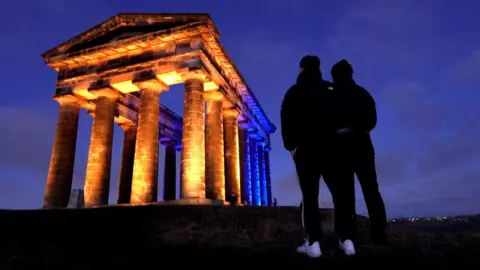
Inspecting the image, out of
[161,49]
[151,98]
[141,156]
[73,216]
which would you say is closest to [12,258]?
[73,216]

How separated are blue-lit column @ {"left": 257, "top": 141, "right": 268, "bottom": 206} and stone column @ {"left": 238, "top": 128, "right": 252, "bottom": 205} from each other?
4053 millimetres

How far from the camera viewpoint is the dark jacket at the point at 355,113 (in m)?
5.04

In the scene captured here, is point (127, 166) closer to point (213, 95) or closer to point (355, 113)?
point (213, 95)

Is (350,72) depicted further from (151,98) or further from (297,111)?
(151,98)

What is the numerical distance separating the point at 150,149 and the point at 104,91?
586cm

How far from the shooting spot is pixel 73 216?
10.1 metres

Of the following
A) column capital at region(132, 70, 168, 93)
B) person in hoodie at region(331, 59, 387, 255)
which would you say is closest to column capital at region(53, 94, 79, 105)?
column capital at region(132, 70, 168, 93)

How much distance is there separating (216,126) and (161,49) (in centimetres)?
568

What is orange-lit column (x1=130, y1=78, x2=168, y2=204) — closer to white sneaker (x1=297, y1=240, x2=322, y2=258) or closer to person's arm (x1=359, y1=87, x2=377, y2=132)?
white sneaker (x1=297, y1=240, x2=322, y2=258)

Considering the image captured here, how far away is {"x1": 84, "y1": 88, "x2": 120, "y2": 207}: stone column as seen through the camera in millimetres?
18609

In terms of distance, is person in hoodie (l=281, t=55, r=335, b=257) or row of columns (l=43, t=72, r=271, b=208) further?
row of columns (l=43, t=72, r=271, b=208)

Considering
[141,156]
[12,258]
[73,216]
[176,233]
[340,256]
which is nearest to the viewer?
[340,256]

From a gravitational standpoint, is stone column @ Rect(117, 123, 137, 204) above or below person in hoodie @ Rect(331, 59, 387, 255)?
above

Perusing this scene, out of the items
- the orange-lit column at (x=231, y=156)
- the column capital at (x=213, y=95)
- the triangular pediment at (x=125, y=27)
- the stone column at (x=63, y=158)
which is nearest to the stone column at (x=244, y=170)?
the orange-lit column at (x=231, y=156)
